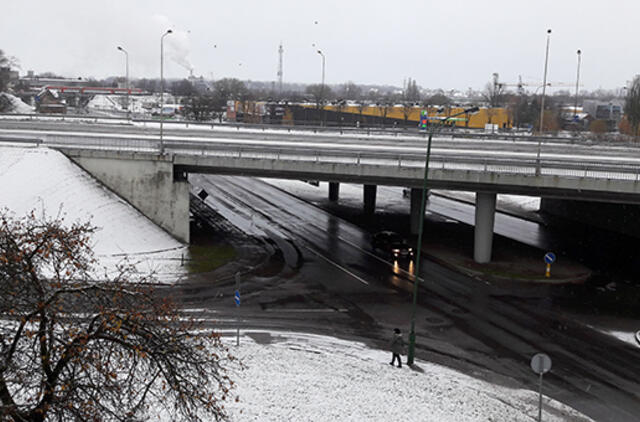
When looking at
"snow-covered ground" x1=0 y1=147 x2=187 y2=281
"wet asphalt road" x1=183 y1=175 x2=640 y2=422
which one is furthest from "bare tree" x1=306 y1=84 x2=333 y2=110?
"wet asphalt road" x1=183 y1=175 x2=640 y2=422

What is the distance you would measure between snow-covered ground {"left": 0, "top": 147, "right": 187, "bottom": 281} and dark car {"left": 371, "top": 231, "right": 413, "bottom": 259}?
10.8 metres

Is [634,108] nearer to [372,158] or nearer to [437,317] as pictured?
[372,158]

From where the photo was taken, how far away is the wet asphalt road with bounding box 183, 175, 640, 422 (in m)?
18.4

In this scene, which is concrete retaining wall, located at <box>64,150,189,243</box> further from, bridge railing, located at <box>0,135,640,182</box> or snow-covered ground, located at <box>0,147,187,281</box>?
bridge railing, located at <box>0,135,640,182</box>

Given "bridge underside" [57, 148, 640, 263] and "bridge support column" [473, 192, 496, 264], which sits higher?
"bridge underside" [57, 148, 640, 263]

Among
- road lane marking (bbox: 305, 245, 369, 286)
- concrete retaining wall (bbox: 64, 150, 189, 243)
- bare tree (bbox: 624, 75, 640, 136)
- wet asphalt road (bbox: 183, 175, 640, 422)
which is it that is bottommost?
wet asphalt road (bbox: 183, 175, 640, 422)

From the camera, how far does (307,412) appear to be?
14117mm

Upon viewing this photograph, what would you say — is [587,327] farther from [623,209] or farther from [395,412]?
[623,209]

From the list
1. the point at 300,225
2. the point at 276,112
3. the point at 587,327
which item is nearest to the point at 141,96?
the point at 276,112

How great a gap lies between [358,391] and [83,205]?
830 inches

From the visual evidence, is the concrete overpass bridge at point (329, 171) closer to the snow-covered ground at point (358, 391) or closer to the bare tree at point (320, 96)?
the snow-covered ground at point (358, 391)

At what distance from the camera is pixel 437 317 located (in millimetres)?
23500

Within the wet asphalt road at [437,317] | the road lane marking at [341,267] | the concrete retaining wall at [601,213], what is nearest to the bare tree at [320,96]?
the concrete retaining wall at [601,213]

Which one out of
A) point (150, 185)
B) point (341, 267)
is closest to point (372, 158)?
point (341, 267)
